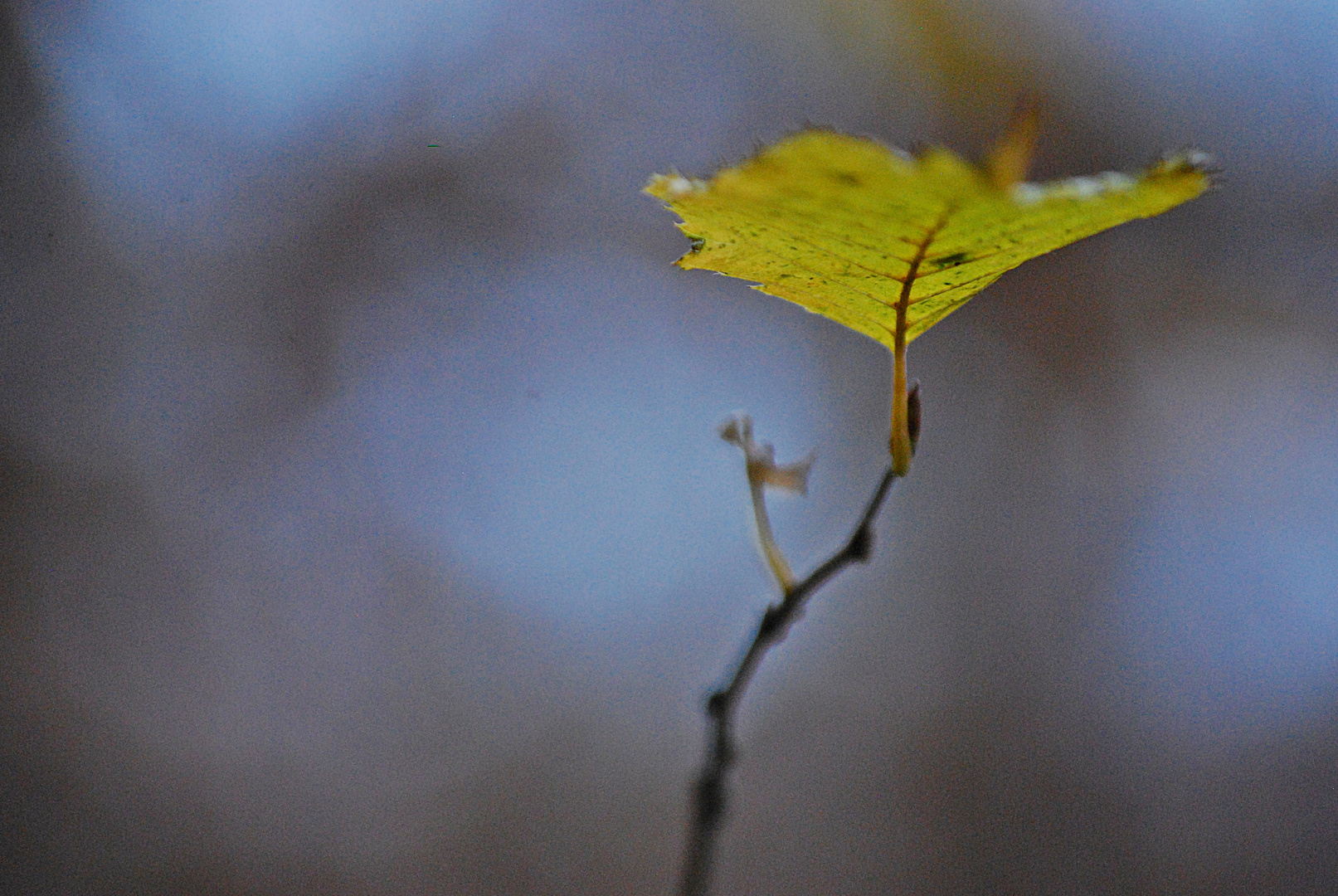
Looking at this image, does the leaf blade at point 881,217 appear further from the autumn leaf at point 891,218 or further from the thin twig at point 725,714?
the thin twig at point 725,714

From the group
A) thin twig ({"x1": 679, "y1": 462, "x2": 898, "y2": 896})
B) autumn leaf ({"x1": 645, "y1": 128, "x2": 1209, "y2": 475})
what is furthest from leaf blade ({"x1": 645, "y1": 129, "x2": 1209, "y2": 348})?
thin twig ({"x1": 679, "y1": 462, "x2": 898, "y2": 896})

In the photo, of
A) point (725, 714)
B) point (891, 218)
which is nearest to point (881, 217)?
point (891, 218)

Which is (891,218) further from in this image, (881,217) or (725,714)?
(725,714)

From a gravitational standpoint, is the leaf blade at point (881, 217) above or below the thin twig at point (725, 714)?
above

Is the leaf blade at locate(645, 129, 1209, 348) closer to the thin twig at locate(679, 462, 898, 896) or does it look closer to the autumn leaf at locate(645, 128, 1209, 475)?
the autumn leaf at locate(645, 128, 1209, 475)

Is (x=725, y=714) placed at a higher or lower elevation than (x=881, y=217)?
lower

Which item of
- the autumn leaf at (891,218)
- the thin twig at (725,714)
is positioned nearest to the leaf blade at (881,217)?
the autumn leaf at (891,218)
